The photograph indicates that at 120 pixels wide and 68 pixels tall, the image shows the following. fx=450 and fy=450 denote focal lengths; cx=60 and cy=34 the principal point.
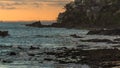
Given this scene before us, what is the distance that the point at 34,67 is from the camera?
4269 centimetres

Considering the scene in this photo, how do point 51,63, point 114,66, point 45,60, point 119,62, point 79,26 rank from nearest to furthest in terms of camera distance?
1. point 114,66
2. point 119,62
3. point 51,63
4. point 45,60
5. point 79,26

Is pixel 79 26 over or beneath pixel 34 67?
beneath

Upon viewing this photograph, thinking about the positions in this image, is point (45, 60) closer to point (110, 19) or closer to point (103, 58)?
point (103, 58)

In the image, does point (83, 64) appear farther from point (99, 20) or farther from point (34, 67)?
point (99, 20)

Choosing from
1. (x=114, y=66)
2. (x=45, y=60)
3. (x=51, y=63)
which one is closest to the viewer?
(x=114, y=66)

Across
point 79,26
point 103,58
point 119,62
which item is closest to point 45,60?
point 103,58

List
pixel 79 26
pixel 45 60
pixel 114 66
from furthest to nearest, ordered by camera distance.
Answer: pixel 79 26, pixel 45 60, pixel 114 66

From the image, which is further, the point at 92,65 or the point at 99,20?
the point at 99,20

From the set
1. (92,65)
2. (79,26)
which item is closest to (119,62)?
(92,65)

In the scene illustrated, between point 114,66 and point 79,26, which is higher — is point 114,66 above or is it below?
above

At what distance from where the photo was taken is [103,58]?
47.5m

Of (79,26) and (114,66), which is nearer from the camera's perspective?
(114,66)

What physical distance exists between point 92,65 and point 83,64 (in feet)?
6.62

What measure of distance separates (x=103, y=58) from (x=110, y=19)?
481 feet
